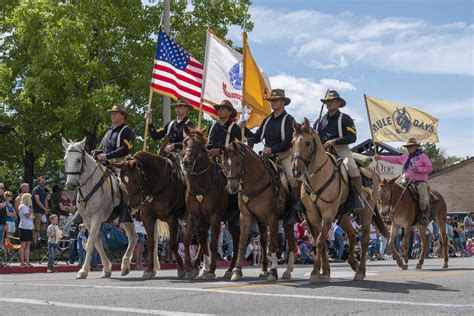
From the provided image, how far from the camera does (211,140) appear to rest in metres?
13.6

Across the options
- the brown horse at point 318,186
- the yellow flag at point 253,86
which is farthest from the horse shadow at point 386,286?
the yellow flag at point 253,86

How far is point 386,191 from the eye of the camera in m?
19.1

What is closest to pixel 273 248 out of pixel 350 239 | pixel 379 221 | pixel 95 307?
pixel 350 239

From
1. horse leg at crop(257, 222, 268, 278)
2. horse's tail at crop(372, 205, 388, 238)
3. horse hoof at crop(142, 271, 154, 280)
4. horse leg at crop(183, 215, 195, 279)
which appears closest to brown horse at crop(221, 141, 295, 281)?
horse leg at crop(257, 222, 268, 278)

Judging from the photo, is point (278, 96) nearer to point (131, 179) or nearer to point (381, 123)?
point (131, 179)

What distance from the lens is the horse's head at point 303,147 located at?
11.4 meters

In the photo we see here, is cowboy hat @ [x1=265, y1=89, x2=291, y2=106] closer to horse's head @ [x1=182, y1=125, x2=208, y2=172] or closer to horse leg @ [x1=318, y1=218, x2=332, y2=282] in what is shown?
horse's head @ [x1=182, y1=125, x2=208, y2=172]

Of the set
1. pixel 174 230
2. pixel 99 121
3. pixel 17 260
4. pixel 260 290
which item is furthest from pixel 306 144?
pixel 99 121

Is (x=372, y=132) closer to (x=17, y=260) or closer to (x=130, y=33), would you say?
(x=17, y=260)

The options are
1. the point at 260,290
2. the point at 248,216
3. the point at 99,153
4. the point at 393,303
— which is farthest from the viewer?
the point at 99,153

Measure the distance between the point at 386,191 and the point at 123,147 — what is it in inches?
309

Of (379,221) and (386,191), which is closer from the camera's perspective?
(379,221)

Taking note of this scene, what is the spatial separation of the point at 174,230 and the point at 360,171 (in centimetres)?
361

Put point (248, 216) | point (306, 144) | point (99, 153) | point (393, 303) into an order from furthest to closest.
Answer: point (99, 153), point (248, 216), point (306, 144), point (393, 303)
